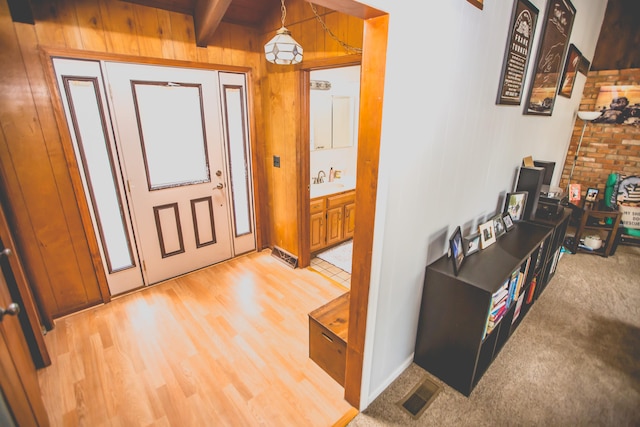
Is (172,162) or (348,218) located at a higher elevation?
(172,162)

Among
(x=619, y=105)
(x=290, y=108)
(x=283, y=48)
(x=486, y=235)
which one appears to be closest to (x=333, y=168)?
(x=290, y=108)

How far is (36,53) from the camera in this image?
6.72ft

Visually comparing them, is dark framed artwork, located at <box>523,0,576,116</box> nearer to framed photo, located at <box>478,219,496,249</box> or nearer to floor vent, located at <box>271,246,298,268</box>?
framed photo, located at <box>478,219,496,249</box>

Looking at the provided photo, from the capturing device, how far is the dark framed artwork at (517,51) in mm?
1862

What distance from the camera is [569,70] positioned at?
3.02m

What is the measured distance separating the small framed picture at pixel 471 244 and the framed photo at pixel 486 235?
0.03 meters

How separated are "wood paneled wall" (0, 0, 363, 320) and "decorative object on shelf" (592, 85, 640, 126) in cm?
406

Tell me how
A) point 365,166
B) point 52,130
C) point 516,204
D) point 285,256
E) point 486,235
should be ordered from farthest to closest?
point 285,256
point 516,204
point 52,130
point 486,235
point 365,166

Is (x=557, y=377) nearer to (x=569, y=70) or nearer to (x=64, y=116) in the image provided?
(x=569, y=70)

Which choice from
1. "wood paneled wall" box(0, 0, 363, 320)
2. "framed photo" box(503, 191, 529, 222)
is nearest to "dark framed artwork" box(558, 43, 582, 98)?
"framed photo" box(503, 191, 529, 222)

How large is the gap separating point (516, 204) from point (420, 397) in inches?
68.3

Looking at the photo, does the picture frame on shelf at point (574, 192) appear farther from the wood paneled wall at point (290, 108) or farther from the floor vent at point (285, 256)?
the floor vent at point (285, 256)

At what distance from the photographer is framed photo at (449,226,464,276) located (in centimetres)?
173

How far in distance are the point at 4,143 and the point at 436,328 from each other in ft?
10.4
